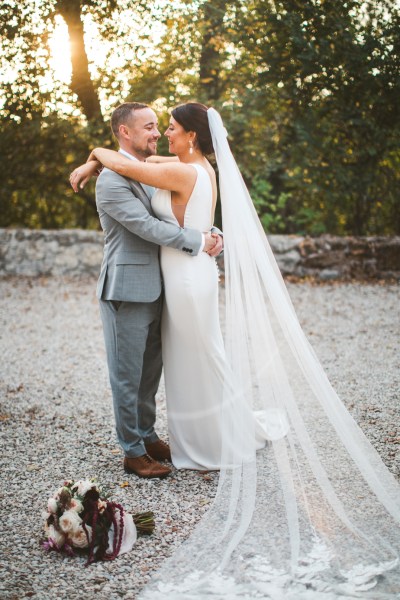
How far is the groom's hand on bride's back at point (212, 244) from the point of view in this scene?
342cm

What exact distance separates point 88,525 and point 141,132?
A: 2.09 meters

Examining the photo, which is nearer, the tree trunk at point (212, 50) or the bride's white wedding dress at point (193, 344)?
the bride's white wedding dress at point (193, 344)

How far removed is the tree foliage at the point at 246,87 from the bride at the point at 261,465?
5269mm

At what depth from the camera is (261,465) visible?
3.48m

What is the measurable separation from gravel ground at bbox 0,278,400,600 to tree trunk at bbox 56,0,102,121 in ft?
8.87

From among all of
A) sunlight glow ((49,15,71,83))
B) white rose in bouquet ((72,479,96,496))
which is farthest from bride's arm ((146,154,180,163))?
sunlight glow ((49,15,71,83))

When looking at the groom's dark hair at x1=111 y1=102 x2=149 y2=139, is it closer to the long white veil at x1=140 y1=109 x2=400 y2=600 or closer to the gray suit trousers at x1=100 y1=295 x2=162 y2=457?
the long white veil at x1=140 y1=109 x2=400 y2=600

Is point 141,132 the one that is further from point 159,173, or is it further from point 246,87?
point 246,87

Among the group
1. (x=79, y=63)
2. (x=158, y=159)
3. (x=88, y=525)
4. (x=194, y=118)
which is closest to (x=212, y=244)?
(x=194, y=118)

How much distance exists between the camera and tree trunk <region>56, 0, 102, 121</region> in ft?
24.4

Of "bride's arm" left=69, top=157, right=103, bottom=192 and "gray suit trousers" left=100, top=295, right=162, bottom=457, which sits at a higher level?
"bride's arm" left=69, top=157, right=103, bottom=192

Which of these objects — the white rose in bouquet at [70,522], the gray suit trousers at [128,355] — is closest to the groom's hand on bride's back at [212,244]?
the gray suit trousers at [128,355]

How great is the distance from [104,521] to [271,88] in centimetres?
797

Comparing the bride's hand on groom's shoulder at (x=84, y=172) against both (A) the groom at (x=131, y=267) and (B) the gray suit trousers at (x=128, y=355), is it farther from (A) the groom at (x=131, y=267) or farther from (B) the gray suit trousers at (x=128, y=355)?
(B) the gray suit trousers at (x=128, y=355)
